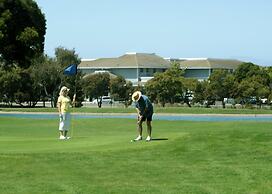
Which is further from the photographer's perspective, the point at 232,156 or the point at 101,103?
the point at 101,103

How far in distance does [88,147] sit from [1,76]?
60.6m

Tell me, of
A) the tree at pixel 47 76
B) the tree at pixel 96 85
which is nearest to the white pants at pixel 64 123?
the tree at pixel 47 76

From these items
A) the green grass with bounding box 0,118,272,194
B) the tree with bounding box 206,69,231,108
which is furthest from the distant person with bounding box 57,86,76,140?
the tree with bounding box 206,69,231,108

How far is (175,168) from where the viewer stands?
1398 cm

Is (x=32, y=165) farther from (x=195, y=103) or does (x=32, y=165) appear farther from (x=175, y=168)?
(x=195, y=103)

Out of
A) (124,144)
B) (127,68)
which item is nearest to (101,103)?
(127,68)

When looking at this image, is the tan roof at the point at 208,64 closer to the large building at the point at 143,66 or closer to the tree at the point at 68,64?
the large building at the point at 143,66

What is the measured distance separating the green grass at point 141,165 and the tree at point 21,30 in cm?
2971

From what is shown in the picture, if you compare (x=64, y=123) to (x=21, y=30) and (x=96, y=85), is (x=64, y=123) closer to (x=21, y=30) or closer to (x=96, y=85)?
(x=21, y=30)

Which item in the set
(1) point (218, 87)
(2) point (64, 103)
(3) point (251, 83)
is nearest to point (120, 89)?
(1) point (218, 87)

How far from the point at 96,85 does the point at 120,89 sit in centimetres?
330

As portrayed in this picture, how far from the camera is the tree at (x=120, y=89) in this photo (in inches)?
3237

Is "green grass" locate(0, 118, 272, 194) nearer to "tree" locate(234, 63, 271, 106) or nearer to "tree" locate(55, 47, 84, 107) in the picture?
"tree" locate(234, 63, 271, 106)

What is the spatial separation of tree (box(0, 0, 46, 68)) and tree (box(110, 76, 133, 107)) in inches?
1208
